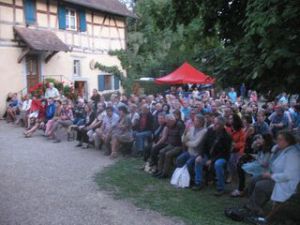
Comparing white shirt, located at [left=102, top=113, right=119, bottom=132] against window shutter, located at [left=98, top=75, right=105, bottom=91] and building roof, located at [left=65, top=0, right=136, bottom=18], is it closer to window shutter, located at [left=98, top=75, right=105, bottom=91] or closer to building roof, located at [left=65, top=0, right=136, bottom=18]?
building roof, located at [left=65, top=0, right=136, bottom=18]

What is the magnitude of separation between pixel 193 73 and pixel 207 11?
1403 centimetres

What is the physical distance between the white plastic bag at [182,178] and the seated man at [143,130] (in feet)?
10.2

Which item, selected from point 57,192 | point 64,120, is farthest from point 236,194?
point 64,120

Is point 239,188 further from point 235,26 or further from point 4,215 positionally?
point 4,215

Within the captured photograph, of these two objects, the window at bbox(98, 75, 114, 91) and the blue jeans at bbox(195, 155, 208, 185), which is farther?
the window at bbox(98, 75, 114, 91)

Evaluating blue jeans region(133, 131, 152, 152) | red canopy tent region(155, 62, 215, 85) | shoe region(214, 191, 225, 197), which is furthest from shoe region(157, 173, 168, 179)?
red canopy tent region(155, 62, 215, 85)

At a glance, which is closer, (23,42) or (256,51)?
(256,51)

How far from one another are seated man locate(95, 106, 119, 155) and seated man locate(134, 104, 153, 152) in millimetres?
755

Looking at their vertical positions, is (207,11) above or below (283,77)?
above

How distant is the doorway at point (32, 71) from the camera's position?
2273cm

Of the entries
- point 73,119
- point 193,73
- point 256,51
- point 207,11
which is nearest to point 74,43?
point 193,73

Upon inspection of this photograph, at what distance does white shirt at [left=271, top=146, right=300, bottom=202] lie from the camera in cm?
628

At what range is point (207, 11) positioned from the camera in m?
7.54

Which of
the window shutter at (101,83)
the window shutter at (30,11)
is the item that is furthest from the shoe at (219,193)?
the window shutter at (101,83)
